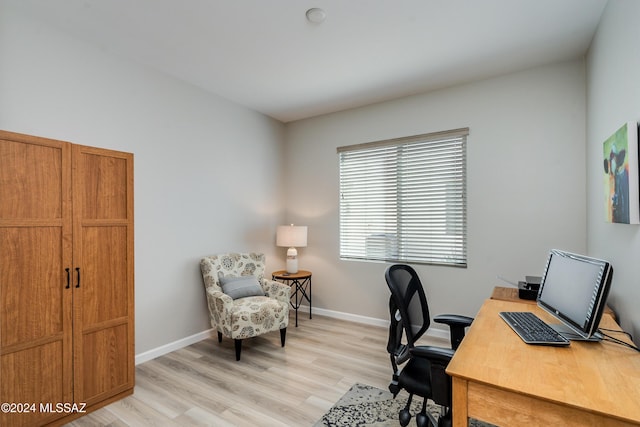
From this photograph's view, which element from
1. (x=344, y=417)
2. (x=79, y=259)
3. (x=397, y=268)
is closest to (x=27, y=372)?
(x=79, y=259)

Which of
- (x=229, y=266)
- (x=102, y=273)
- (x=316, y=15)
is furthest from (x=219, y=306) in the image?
(x=316, y=15)

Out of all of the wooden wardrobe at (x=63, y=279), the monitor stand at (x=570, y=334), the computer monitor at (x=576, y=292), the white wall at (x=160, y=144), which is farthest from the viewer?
the white wall at (x=160, y=144)

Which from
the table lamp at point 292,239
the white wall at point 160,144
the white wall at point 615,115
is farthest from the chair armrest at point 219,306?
the white wall at point 615,115

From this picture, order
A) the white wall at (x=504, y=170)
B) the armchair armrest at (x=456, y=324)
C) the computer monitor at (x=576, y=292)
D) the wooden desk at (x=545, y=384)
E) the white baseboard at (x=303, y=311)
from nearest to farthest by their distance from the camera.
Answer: the wooden desk at (x=545, y=384), the computer monitor at (x=576, y=292), the armchair armrest at (x=456, y=324), the white wall at (x=504, y=170), the white baseboard at (x=303, y=311)

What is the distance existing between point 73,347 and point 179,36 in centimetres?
237

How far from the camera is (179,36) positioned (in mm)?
2557

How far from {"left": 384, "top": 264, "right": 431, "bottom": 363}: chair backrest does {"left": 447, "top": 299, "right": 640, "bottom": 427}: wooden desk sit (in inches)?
14.5

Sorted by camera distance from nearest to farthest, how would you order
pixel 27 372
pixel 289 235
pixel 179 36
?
pixel 27 372, pixel 179 36, pixel 289 235

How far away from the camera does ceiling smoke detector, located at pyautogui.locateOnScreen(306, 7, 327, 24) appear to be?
7.33 ft

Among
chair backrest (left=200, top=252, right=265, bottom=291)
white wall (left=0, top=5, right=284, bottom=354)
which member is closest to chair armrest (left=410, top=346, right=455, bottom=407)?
chair backrest (left=200, top=252, right=265, bottom=291)

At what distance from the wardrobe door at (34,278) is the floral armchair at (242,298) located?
3.97 ft

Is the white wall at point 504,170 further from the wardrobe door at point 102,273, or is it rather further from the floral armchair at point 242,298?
the wardrobe door at point 102,273

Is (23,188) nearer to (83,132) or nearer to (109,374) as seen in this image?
(83,132)

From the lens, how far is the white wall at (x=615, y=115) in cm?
164
